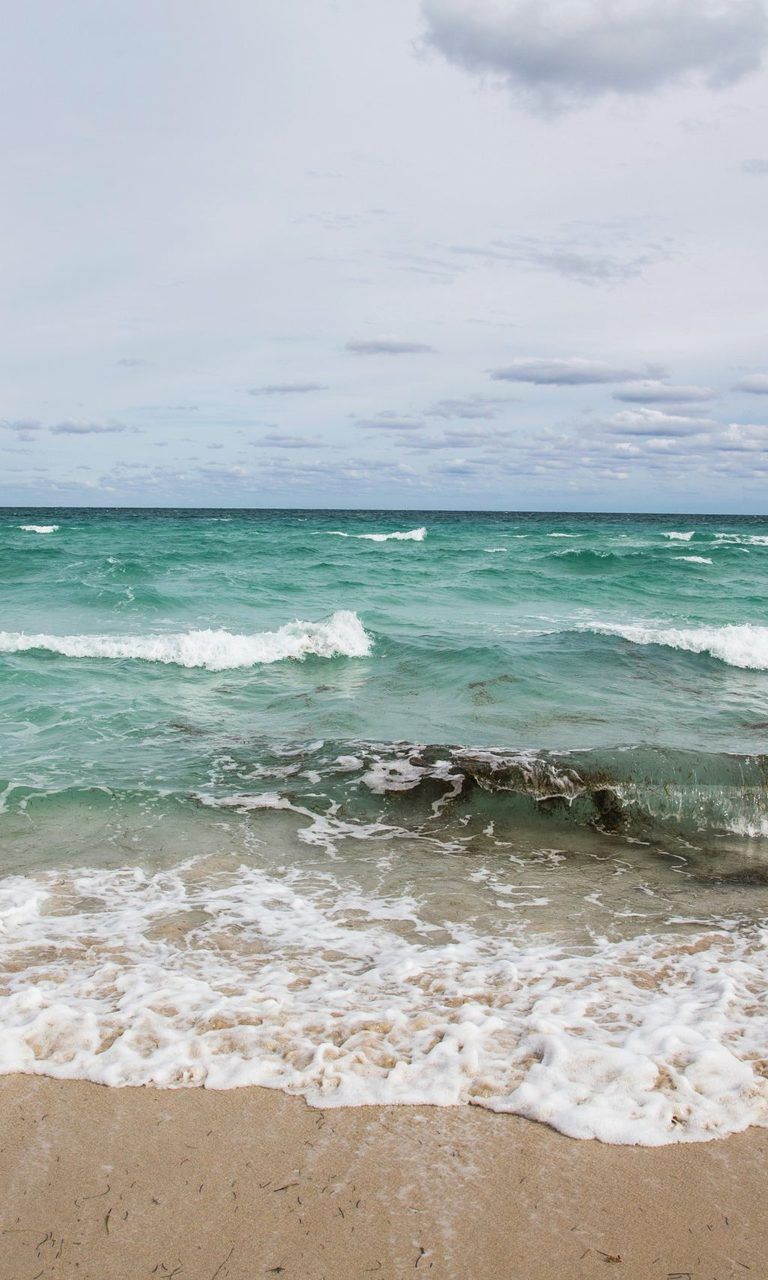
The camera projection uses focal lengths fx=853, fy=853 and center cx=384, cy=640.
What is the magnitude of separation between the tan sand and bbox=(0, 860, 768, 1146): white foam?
0.15m

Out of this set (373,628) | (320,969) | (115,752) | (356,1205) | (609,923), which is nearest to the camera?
(356,1205)

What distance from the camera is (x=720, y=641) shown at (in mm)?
16469

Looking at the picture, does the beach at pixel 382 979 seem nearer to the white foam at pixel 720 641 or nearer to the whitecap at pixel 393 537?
the white foam at pixel 720 641

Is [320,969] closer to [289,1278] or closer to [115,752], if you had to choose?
[289,1278]

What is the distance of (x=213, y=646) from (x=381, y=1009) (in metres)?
11.8

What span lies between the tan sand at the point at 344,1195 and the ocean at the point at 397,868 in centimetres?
16

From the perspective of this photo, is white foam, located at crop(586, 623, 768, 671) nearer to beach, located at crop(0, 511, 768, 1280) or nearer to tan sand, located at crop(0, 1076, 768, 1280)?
beach, located at crop(0, 511, 768, 1280)

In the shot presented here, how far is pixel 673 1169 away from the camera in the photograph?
3229 millimetres

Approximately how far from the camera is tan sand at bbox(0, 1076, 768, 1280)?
2.82m

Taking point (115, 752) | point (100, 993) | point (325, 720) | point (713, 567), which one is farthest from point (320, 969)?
point (713, 567)

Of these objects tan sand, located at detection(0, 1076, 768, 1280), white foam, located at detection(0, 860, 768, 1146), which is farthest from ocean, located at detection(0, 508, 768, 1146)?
tan sand, located at detection(0, 1076, 768, 1280)

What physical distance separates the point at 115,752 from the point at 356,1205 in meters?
7.16

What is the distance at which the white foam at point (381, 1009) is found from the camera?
12.1 ft

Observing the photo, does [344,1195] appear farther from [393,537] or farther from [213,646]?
[393,537]
